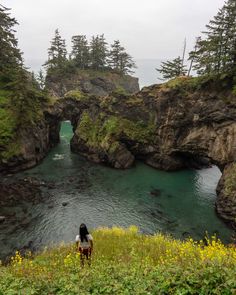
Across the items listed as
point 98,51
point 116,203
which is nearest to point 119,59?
point 98,51

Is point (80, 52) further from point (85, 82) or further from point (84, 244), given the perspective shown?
point (84, 244)

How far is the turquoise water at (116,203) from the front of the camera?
33.4m

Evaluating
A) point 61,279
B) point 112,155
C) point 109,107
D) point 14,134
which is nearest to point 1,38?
point 14,134

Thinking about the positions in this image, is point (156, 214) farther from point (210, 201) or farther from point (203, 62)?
point (203, 62)

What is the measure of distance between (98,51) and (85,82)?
13.8m

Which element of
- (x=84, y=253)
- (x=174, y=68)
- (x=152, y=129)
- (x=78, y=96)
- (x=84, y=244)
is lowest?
(x=84, y=253)

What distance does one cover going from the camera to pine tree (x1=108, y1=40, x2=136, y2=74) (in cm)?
11006

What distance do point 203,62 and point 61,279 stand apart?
41.6m

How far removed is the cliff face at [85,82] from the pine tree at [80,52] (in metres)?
4.27

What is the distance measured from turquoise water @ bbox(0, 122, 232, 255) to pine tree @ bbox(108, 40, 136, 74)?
66558 millimetres

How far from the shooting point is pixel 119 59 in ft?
373

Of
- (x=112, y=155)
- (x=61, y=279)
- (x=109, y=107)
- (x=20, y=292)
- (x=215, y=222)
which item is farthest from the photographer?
(x=109, y=107)

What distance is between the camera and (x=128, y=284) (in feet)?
32.2

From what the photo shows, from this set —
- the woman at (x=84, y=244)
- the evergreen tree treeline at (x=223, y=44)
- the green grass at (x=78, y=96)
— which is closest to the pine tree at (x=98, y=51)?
the green grass at (x=78, y=96)
